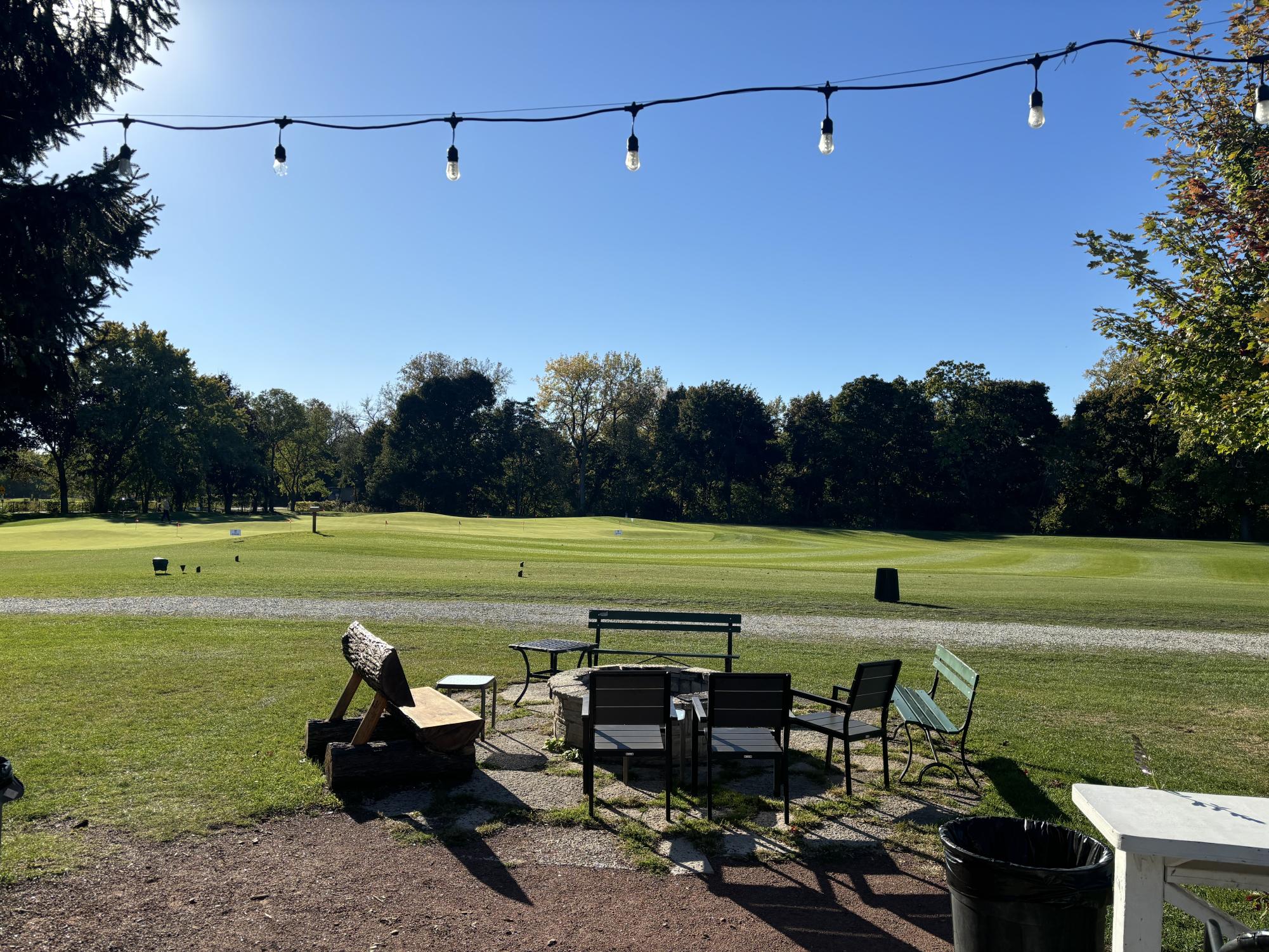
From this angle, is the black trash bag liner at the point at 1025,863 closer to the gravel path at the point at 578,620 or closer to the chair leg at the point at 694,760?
the chair leg at the point at 694,760

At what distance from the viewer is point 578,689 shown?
817cm

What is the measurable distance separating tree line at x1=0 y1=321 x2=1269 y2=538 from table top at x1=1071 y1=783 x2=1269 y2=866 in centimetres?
5642

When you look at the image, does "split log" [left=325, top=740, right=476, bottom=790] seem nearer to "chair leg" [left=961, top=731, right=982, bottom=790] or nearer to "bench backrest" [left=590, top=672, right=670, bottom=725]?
"bench backrest" [left=590, top=672, right=670, bottom=725]

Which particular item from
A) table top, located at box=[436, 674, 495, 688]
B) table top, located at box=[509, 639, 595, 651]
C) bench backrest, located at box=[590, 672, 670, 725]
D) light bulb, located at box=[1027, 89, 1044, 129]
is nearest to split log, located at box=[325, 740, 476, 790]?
table top, located at box=[436, 674, 495, 688]

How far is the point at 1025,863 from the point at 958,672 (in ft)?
14.0

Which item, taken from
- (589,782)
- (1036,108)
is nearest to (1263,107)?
(1036,108)

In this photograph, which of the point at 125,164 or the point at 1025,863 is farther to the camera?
the point at 125,164

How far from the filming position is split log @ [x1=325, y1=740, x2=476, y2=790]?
22.4 ft

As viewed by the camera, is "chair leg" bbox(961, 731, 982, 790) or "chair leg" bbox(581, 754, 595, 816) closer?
"chair leg" bbox(581, 754, 595, 816)

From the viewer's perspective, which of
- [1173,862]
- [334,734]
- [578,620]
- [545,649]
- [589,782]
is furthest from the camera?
[578,620]

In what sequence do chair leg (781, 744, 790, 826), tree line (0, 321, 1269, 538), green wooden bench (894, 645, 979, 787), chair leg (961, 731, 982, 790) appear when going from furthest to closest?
tree line (0, 321, 1269, 538) < green wooden bench (894, 645, 979, 787) < chair leg (961, 731, 982, 790) < chair leg (781, 744, 790, 826)

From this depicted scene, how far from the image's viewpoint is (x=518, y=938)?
4.61 meters

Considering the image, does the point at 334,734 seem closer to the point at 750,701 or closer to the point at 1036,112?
the point at 750,701

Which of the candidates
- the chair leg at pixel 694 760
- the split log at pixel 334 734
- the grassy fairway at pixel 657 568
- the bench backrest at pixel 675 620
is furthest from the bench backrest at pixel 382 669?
the grassy fairway at pixel 657 568
